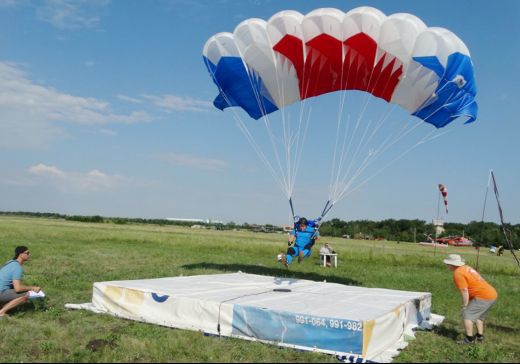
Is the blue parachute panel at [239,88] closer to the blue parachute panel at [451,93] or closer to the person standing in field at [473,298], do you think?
the blue parachute panel at [451,93]

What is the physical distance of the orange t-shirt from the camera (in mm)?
7266

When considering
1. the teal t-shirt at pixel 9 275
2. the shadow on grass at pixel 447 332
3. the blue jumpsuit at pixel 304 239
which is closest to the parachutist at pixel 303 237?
the blue jumpsuit at pixel 304 239

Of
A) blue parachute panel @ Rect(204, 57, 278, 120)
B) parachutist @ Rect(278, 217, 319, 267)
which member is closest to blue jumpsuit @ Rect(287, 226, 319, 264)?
parachutist @ Rect(278, 217, 319, 267)

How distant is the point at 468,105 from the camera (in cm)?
1018

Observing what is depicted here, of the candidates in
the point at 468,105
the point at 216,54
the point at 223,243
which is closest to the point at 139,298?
the point at 216,54

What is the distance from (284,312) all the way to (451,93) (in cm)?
634

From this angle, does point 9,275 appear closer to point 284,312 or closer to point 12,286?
point 12,286

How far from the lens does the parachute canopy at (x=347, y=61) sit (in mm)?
9656

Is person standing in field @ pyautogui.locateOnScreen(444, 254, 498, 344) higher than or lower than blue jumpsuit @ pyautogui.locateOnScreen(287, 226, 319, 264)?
lower

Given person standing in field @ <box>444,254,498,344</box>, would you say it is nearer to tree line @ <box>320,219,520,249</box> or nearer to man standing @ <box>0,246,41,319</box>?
man standing @ <box>0,246,41,319</box>

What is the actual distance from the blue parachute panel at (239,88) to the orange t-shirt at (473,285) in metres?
6.27

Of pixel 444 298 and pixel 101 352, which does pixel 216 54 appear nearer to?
pixel 101 352

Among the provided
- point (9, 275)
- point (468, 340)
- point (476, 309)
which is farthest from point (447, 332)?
point (9, 275)

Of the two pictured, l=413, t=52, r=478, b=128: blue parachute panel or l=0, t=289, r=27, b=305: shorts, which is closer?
l=0, t=289, r=27, b=305: shorts
